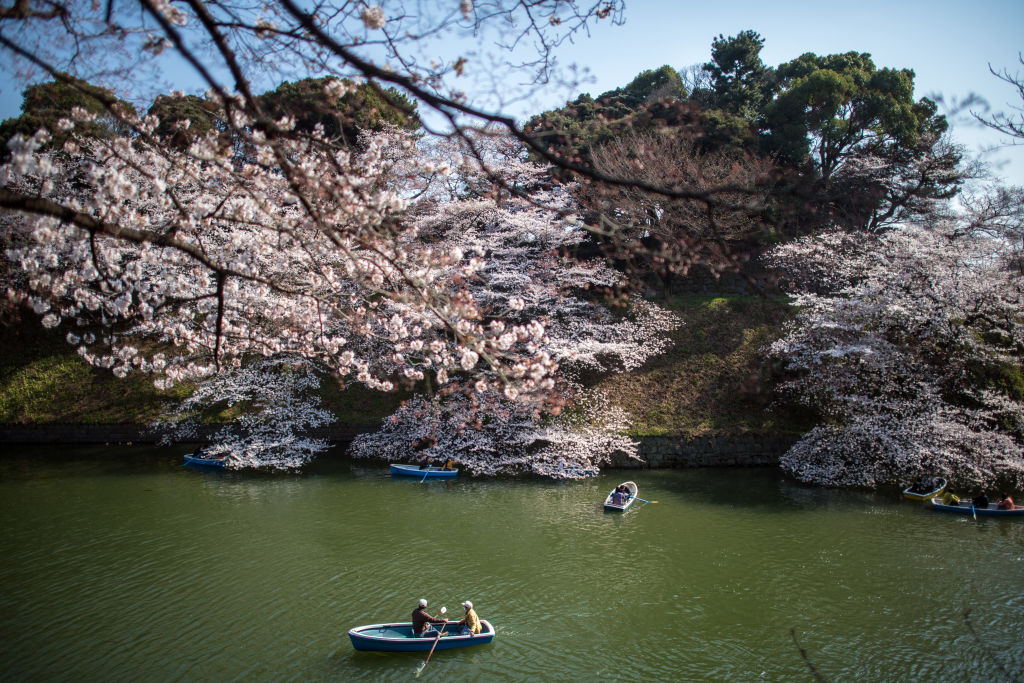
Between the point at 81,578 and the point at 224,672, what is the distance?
359 cm

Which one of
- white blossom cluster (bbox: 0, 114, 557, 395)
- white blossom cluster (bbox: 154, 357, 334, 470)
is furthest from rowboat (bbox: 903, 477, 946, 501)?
white blossom cluster (bbox: 154, 357, 334, 470)

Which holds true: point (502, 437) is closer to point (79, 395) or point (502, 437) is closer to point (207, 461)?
point (207, 461)

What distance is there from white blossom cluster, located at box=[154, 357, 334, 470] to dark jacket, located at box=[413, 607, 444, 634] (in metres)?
7.87

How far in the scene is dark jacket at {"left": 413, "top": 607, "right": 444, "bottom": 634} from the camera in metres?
6.64

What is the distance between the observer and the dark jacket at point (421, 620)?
6.64 metres

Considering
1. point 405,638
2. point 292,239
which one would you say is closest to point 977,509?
point 405,638

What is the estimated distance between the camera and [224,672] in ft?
20.3

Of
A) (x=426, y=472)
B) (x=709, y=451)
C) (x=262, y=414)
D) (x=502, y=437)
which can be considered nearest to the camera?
(x=426, y=472)

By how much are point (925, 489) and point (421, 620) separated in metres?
10.3

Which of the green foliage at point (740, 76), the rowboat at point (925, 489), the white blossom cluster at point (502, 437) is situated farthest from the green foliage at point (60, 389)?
the green foliage at point (740, 76)

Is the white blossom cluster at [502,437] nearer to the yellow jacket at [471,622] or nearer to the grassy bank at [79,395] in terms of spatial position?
the grassy bank at [79,395]

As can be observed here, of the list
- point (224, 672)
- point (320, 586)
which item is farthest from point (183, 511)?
point (224, 672)

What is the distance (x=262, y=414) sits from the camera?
1501cm

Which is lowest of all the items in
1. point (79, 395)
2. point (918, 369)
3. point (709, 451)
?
point (709, 451)
